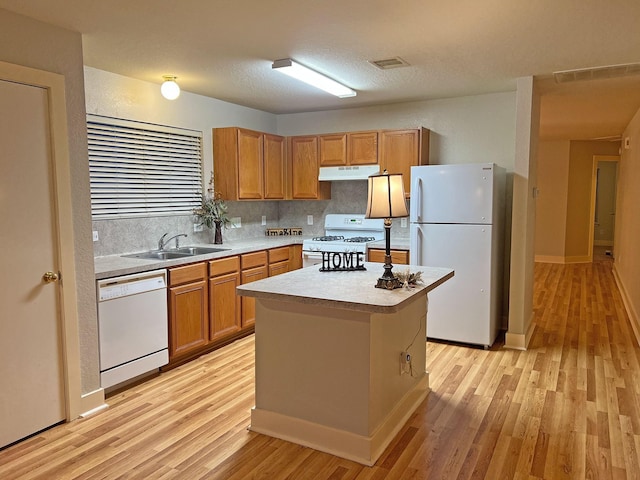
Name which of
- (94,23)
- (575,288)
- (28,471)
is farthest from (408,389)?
(575,288)

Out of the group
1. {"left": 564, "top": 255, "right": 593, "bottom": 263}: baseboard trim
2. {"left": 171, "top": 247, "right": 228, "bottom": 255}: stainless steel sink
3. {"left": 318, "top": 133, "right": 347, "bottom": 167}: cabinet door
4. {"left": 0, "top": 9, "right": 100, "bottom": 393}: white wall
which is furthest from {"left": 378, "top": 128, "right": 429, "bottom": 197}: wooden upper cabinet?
{"left": 564, "top": 255, "right": 593, "bottom": 263}: baseboard trim

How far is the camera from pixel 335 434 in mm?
2576

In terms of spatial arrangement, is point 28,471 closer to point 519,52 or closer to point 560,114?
point 519,52

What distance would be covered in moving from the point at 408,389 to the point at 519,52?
95.7 inches

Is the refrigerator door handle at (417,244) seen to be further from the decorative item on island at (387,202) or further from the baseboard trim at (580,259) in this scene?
the baseboard trim at (580,259)

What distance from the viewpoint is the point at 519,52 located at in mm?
3316

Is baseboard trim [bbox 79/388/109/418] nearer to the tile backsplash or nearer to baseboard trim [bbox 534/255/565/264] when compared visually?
the tile backsplash

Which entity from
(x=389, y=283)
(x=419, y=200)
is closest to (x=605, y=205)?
(x=419, y=200)

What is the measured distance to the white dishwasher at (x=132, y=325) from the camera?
3.22m

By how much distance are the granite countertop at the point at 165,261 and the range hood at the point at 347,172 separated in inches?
30.2

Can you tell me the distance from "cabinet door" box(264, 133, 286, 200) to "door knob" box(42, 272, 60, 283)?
2750mm

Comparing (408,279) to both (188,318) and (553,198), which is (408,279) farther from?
(553,198)

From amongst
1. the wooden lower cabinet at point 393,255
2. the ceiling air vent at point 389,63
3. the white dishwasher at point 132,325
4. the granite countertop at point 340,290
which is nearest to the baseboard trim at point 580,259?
the wooden lower cabinet at point 393,255

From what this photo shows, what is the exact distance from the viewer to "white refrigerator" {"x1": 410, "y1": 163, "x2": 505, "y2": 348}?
4.19 m
